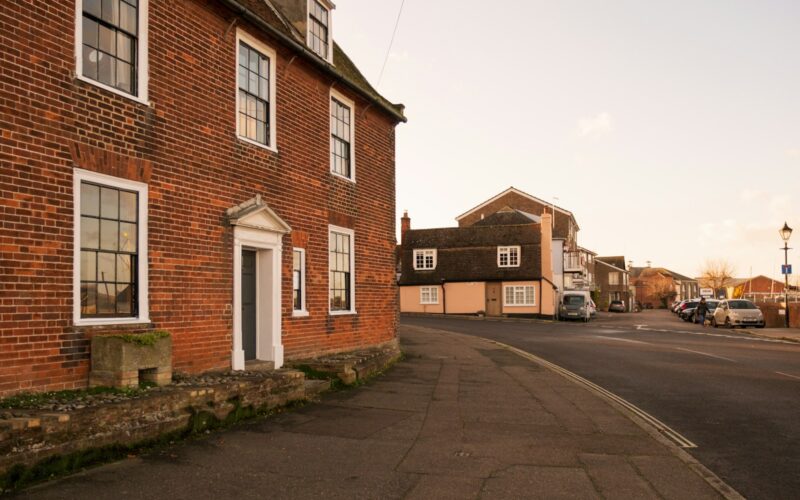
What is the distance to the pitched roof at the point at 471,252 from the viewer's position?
48.0 meters

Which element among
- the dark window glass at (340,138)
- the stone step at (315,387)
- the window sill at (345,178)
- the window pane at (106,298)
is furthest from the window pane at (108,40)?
the dark window glass at (340,138)

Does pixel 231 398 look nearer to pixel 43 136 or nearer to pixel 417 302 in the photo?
pixel 43 136

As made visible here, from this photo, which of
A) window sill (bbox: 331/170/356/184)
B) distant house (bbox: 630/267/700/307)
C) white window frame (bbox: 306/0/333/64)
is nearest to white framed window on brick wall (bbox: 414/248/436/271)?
window sill (bbox: 331/170/356/184)

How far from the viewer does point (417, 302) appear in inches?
2005

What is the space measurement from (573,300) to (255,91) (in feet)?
127

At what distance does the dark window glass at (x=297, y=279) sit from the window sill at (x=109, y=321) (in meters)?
4.35

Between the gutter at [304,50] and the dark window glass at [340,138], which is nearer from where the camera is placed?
the gutter at [304,50]

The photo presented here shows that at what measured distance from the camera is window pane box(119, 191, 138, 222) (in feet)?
29.3

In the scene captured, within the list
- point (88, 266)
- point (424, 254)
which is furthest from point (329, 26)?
point (424, 254)

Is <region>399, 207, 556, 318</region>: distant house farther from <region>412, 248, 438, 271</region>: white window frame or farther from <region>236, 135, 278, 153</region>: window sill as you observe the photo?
<region>236, 135, 278, 153</region>: window sill

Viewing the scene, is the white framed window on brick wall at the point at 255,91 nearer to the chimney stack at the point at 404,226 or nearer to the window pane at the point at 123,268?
the window pane at the point at 123,268

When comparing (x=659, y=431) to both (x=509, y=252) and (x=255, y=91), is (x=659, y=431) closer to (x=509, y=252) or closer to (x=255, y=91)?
(x=255, y=91)

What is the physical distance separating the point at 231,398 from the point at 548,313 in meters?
40.6

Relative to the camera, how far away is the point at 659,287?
4510 inches
